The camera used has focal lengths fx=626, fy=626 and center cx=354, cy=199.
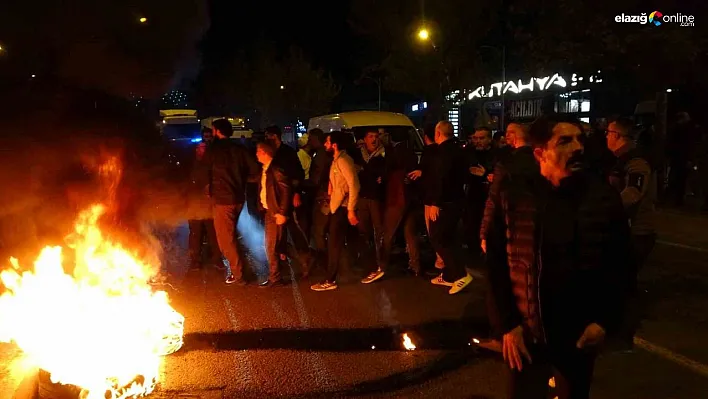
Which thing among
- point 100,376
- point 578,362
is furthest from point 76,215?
point 578,362

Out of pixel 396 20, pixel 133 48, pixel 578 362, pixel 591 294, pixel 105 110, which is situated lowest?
pixel 578 362

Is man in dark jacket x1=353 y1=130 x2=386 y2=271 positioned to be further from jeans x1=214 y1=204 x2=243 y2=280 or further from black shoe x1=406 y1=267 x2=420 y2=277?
jeans x1=214 y1=204 x2=243 y2=280

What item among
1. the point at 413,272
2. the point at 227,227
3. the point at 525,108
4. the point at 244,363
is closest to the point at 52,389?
the point at 244,363

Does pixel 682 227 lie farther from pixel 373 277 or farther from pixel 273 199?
pixel 273 199

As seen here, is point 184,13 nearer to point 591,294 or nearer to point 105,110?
point 105,110

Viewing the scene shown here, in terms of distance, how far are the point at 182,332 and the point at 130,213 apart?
11.6 feet

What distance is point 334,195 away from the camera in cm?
693

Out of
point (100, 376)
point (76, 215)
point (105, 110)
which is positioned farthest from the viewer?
point (76, 215)

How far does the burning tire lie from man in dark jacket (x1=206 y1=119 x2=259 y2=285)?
3344 millimetres

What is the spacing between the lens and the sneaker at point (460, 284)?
6.84 metres

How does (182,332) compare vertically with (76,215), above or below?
below

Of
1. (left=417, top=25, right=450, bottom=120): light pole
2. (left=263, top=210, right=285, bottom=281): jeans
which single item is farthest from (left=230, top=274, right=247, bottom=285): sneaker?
(left=417, top=25, right=450, bottom=120): light pole

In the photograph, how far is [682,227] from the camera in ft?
36.3

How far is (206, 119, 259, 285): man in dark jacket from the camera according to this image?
716 centimetres
